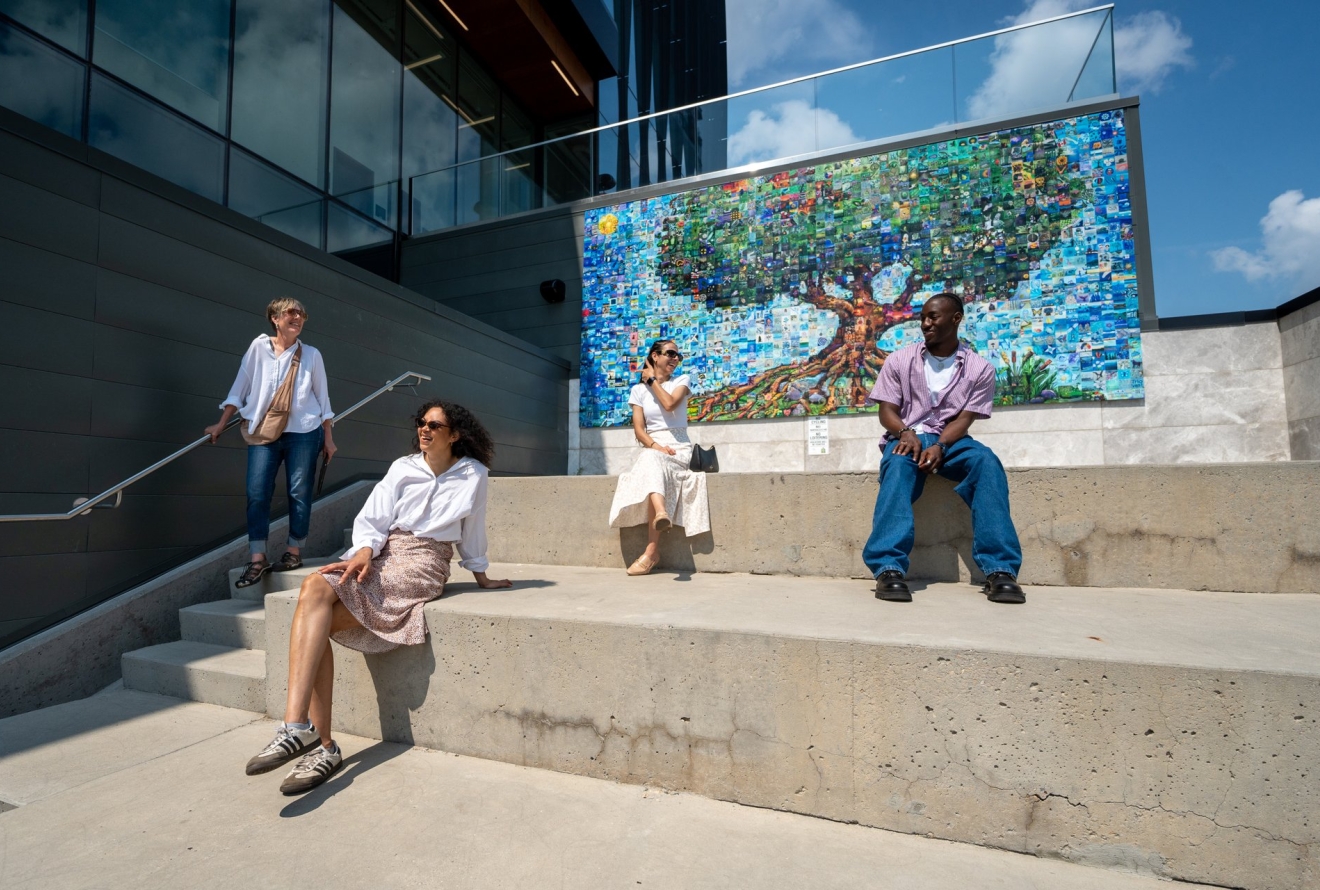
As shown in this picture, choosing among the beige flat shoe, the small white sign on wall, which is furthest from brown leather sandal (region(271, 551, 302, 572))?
the small white sign on wall

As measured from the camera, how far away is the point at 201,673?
9.87 ft

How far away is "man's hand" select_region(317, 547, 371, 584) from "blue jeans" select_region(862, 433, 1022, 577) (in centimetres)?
196

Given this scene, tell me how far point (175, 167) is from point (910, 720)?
717cm

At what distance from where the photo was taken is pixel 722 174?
8.24 m

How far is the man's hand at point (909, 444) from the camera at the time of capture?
2852mm

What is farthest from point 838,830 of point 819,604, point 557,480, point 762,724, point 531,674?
point 557,480

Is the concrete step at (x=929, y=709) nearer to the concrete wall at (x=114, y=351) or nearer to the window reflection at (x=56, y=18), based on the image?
the concrete wall at (x=114, y=351)

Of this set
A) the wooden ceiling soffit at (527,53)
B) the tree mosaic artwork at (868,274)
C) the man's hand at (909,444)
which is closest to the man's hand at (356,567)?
the man's hand at (909,444)

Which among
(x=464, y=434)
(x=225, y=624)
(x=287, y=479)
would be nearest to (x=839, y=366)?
(x=464, y=434)

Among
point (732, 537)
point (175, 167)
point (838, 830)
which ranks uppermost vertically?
point (175, 167)

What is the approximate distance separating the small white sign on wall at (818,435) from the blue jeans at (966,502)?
4496 millimetres

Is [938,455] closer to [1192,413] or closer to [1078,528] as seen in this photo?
[1078,528]

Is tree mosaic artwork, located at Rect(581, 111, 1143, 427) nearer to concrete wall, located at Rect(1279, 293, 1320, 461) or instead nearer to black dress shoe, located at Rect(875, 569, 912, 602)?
concrete wall, located at Rect(1279, 293, 1320, 461)

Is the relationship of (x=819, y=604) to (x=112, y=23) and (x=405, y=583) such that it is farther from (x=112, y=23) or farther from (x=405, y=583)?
(x=112, y=23)
